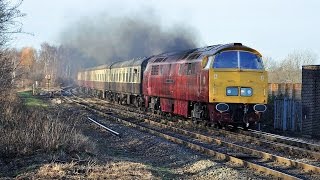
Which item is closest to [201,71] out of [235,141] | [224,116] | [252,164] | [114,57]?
[224,116]

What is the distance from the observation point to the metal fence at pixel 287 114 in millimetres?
19906

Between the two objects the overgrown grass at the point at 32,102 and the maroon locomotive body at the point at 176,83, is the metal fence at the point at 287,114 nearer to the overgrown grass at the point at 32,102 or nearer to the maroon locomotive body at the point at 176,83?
the maroon locomotive body at the point at 176,83

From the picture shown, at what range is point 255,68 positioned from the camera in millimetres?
18281

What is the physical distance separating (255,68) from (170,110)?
21.3ft

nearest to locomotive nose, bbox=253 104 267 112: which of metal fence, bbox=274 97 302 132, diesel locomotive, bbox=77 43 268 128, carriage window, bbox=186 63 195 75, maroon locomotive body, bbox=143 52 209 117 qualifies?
diesel locomotive, bbox=77 43 268 128

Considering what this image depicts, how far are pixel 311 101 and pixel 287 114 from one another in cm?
187

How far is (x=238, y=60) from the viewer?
18.1 meters

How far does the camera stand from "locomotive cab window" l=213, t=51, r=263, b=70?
17.9 m

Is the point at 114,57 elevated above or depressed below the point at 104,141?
above

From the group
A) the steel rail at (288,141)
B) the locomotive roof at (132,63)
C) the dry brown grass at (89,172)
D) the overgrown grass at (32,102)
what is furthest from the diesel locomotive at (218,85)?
the overgrown grass at (32,102)

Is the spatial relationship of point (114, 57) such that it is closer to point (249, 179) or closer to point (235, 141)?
point (235, 141)

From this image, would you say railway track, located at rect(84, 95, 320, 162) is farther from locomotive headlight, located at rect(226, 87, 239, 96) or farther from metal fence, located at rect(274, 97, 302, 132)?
metal fence, located at rect(274, 97, 302, 132)

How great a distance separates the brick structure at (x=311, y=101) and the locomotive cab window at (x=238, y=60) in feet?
6.92

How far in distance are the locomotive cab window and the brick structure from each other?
211 cm
